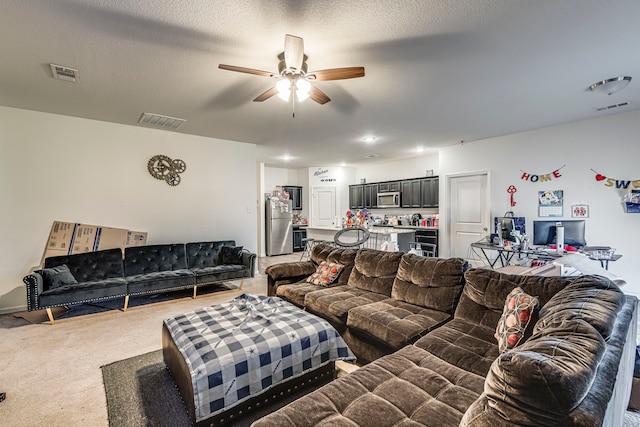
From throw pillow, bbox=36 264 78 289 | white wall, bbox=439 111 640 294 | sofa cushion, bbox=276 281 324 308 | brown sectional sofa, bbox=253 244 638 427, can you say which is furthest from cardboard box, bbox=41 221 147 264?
white wall, bbox=439 111 640 294

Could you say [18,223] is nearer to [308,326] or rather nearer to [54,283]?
[54,283]

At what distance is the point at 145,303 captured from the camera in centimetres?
404

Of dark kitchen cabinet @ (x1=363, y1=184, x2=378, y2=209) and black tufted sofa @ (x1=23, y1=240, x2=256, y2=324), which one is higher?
dark kitchen cabinet @ (x1=363, y1=184, x2=378, y2=209)

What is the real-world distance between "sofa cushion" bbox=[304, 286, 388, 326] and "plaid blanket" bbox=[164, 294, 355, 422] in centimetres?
34

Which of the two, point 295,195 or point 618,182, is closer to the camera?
point 618,182

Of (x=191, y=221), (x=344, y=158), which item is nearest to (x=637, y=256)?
(x=344, y=158)

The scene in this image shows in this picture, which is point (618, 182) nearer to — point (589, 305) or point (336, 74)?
point (589, 305)

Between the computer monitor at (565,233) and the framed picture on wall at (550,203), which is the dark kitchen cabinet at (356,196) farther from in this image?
the computer monitor at (565,233)

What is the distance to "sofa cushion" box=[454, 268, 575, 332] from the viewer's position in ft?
6.25

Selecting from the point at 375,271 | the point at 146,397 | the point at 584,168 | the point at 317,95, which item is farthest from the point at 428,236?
the point at 146,397

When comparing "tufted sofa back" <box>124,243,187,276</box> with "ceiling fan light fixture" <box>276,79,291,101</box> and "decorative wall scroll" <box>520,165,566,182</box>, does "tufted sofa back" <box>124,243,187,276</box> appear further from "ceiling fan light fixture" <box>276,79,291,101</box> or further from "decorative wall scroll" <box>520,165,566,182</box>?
"decorative wall scroll" <box>520,165,566,182</box>

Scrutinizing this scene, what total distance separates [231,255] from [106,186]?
2.12 metres

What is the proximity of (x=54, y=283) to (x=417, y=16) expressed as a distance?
182 inches

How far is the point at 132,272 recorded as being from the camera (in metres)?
4.14
